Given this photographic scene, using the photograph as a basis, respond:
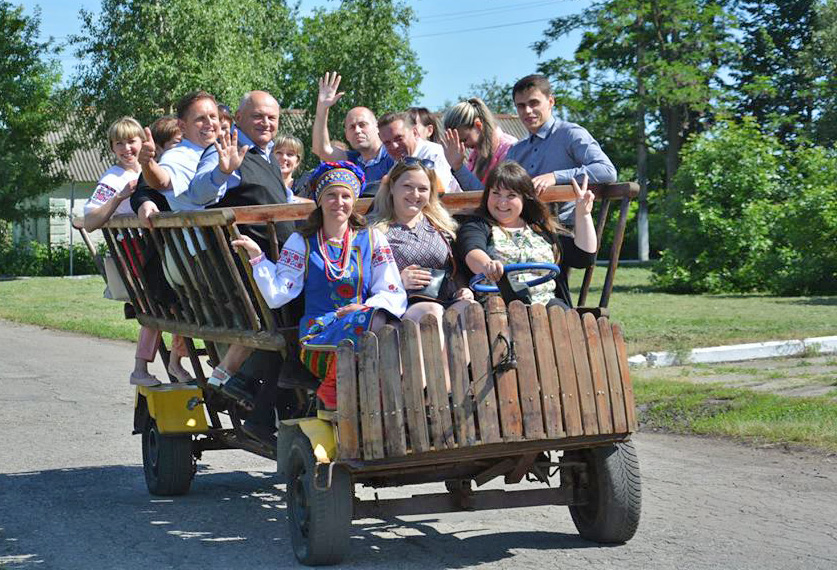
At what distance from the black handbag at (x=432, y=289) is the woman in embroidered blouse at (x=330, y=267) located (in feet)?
0.44

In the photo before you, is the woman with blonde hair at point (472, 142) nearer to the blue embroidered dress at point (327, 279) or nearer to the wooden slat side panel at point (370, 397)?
the blue embroidered dress at point (327, 279)

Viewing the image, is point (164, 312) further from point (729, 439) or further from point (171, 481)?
point (729, 439)

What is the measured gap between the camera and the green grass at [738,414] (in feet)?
29.6

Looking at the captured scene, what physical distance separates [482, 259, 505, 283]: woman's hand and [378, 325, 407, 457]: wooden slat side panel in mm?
764

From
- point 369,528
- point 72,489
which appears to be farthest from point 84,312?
point 369,528

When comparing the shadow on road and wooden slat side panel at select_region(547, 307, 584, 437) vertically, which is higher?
wooden slat side panel at select_region(547, 307, 584, 437)

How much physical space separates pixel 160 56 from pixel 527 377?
35061 millimetres

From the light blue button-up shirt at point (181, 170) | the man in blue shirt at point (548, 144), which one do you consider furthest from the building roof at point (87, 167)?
the man in blue shirt at point (548, 144)

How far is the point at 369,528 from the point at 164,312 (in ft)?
6.65

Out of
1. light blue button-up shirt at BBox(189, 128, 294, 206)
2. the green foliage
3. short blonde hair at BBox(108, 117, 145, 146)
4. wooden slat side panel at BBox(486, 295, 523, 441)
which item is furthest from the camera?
the green foliage

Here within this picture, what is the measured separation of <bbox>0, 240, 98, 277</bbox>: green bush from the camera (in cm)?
4294

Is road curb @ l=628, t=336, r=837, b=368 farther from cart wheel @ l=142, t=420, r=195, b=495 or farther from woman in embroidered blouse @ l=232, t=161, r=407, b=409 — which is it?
woman in embroidered blouse @ l=232, t=161, r=407, b=409

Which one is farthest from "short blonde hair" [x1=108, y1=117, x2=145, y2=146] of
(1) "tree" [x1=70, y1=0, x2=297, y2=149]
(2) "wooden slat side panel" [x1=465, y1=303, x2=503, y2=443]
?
(1) "tree" [x1=70, y1=0, x2=297, y2=149]

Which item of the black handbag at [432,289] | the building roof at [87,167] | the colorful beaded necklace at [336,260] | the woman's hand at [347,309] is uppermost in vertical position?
the building roof at [87,167]
